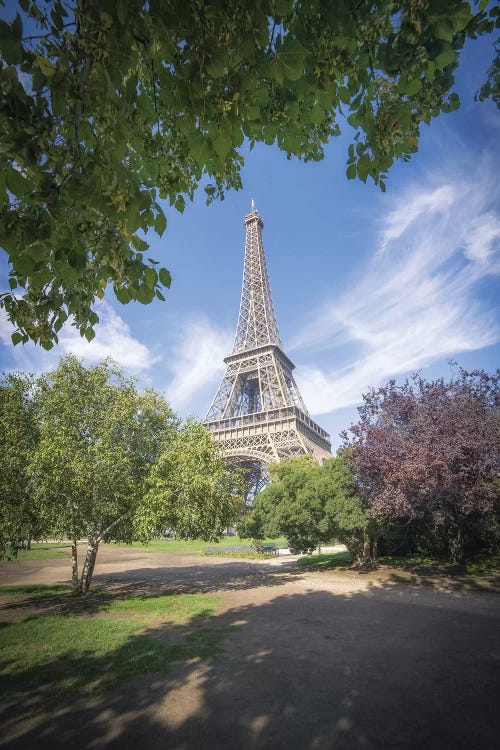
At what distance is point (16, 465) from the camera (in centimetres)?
1148

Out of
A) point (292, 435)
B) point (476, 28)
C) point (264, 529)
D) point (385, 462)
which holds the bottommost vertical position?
point (264, 529)

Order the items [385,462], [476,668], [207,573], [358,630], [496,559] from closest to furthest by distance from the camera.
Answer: [476,668]
[358,630]
[385,462]
[496,559]
[207,573]

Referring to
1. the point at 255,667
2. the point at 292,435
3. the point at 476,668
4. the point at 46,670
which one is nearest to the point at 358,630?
the point at 476,668

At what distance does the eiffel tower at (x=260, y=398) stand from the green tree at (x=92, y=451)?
24501 millimetres

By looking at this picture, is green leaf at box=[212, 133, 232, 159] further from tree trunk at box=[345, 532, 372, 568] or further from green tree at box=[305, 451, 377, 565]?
Result: tree trunk at box=[345, 532, 372, 568]

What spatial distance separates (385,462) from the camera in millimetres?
14609

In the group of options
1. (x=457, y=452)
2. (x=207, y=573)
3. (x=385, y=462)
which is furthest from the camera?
(x=207, y=573)

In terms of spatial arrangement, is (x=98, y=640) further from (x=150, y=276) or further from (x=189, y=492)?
(x=150, y=276)

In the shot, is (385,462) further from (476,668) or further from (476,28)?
(476,28)

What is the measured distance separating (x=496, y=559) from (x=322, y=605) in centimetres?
1180

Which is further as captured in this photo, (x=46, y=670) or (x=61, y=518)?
(x=61, y=518)

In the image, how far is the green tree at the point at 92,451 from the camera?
445 inches

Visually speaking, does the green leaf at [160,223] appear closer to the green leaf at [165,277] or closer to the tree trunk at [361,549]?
the green leaf at [165,277]

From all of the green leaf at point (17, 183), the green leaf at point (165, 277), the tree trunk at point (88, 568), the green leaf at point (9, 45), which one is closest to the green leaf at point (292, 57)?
the green leaf at point (9, 45)
